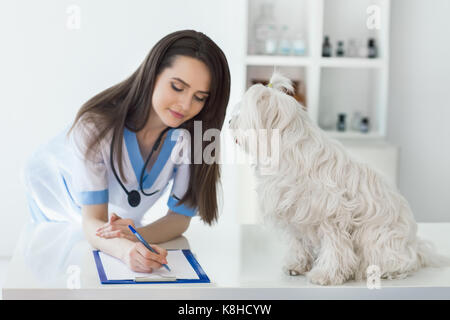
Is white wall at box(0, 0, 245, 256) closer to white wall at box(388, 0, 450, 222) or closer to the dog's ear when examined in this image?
white wall at box(388, 0, 450, 222)

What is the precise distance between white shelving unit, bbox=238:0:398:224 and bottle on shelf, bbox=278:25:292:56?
0.16 feet

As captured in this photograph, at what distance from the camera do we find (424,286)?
1023mm

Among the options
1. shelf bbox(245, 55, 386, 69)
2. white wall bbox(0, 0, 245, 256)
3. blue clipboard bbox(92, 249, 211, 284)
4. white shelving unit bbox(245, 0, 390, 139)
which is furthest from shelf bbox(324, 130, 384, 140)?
blue clipboard bbox(92, 249, 211, 284)

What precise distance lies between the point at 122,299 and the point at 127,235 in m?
0.21

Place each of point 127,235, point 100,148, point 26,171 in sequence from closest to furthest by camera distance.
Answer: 1. point 127,235
2. point 100,148
3. point 26,171

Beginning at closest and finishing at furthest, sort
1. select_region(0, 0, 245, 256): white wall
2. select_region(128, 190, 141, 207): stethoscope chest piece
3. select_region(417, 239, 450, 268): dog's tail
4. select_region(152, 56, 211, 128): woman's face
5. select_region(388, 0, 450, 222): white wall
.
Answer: select_region(417, 239, 450, 268): dog's tail < select_region(152, 56, 211, 128): woman's face < select_region(128, 190, 141, 207): stethoscope chest piece < select_region(388, 0, 450, 222): white wall < select_region(0, 0, 245, 256): white wall

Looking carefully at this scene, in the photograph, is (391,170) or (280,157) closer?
(280,157)

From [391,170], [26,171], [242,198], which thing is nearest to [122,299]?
[26,171]

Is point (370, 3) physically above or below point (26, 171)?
above

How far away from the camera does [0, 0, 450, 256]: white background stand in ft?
8.93

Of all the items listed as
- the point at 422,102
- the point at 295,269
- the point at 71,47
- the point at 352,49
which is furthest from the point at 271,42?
the point at 295,269

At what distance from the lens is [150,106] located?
4.22 feet

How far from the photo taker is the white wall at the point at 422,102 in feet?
8.30

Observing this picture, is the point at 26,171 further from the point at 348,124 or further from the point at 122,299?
the point at 348,124
